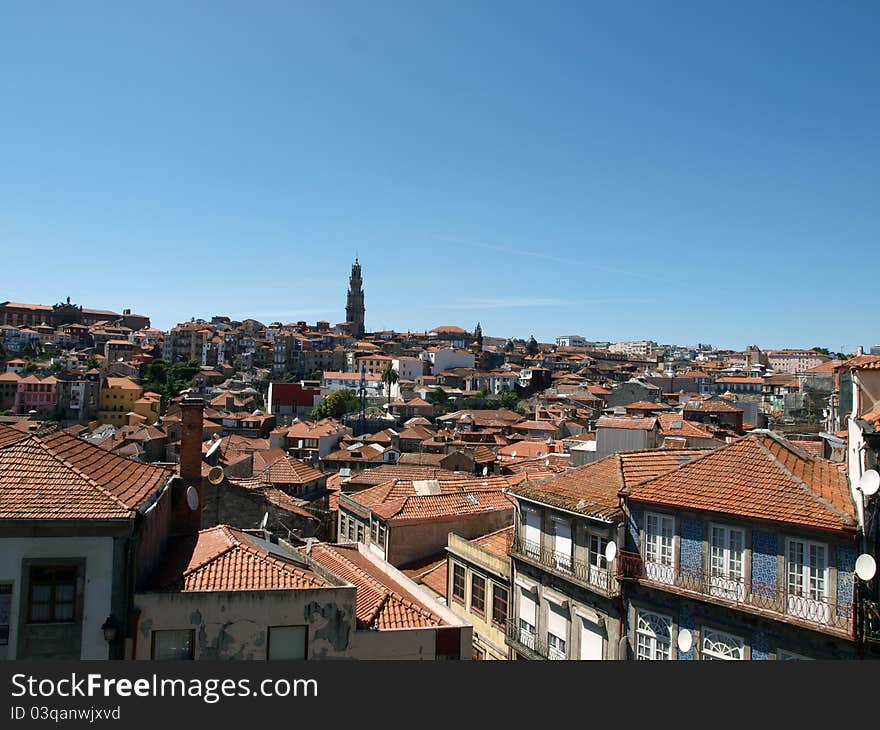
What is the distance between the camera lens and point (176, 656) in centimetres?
1143

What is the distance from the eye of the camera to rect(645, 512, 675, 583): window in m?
14.8

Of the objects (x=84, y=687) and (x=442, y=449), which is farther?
(x=442, y=449)

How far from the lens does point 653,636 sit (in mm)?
14930

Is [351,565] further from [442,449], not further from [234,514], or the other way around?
[442,449]

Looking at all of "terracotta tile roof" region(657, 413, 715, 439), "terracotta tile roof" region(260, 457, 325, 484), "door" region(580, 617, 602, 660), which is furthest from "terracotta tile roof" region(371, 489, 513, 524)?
"terracotta tile roof" region(260, 457, 325, 484)

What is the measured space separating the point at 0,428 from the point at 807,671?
565 inches

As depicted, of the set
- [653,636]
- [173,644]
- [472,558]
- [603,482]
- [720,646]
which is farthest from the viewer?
[472,558]

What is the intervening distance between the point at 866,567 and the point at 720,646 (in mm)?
3630

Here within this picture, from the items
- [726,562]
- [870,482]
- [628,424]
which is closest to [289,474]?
[628,424]

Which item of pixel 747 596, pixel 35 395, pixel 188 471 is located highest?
pixel 188 471

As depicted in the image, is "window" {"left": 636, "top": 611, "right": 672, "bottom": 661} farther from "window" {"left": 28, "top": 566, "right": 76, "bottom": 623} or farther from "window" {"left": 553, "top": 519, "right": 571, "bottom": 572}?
"window" {"left": 28, "top": 566, "right": 76, "bottom": 623}

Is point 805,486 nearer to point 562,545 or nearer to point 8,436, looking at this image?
point 562,545

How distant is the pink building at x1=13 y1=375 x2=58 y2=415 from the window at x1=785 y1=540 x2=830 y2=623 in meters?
113

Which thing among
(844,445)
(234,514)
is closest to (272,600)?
(844,445)
